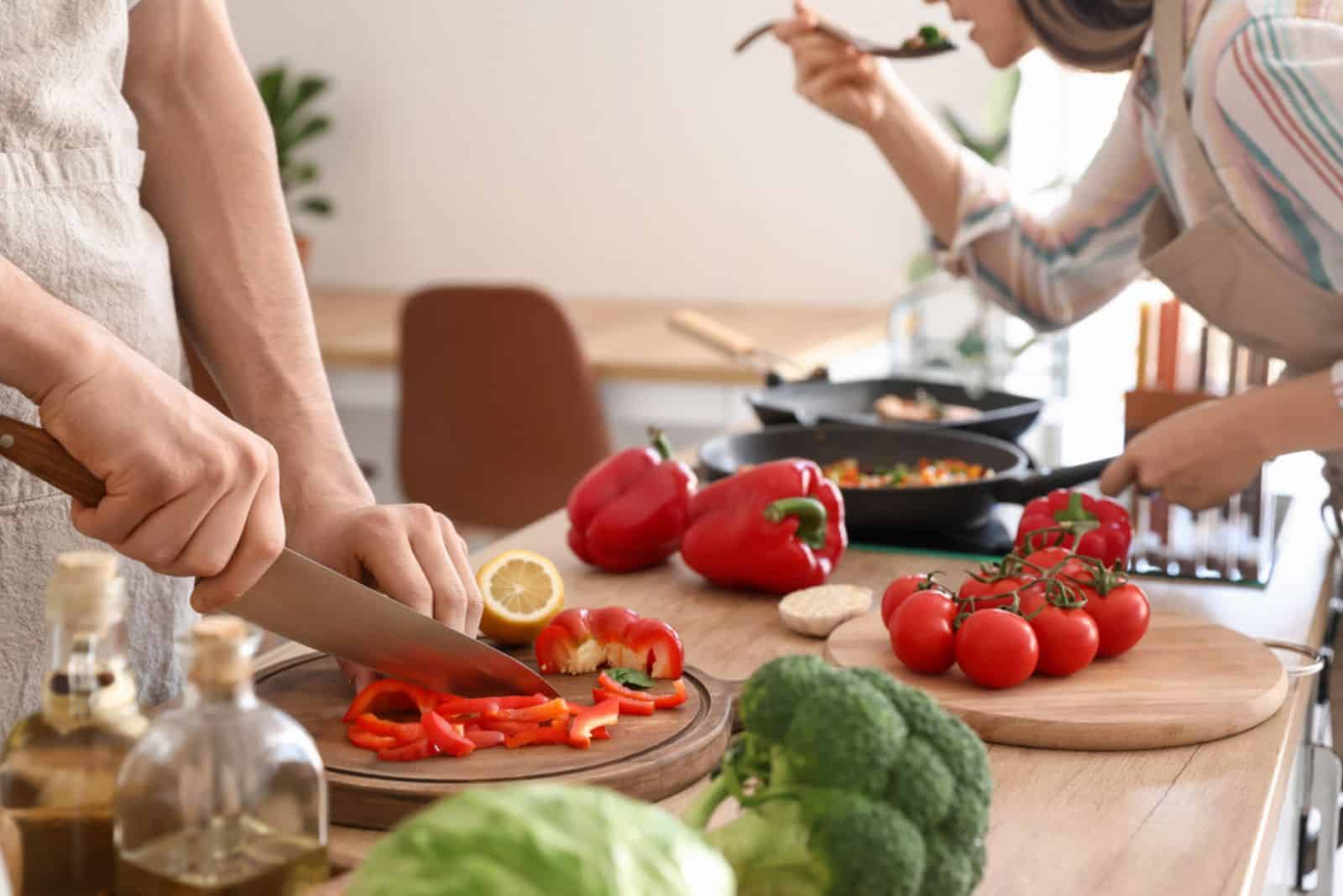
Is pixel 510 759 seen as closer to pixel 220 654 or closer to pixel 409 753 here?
pixel 409 753

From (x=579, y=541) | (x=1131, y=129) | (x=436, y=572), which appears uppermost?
(x=1131, y=129)

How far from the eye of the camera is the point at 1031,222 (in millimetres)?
1929

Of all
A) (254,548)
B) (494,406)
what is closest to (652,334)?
(494,406)

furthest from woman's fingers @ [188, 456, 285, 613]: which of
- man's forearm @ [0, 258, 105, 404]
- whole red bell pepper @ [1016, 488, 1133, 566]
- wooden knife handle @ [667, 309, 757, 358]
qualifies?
wooden knife handle @ [667, 309, 757, 358]

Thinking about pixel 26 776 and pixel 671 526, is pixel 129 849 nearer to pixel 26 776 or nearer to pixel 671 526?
pixel 26 776

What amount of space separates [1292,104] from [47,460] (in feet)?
3.56

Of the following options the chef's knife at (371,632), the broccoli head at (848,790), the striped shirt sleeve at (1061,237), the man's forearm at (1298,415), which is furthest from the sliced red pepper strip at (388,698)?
the striped shirt sleeve at (1061,237)

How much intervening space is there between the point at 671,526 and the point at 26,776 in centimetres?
91

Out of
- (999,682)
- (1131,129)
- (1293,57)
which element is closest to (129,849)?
(999,682)

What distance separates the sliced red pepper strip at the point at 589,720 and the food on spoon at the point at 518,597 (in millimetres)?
214

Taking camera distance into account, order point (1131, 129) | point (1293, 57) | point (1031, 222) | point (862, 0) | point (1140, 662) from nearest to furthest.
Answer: point (1140, 662) < point (1293, 57) < point (1131, 129) < point (1031, 222) < point (862, 0)

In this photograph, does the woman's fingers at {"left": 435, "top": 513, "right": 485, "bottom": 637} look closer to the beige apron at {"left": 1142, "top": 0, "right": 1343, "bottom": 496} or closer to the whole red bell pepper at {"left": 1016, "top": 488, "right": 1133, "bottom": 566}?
the whole red bell pepper at {"left": 1016, "top": 488, "right": 1133, "bottom": 566}

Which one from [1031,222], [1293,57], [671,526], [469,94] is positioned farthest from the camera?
[469,94]

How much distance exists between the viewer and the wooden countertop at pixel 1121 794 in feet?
2.80
